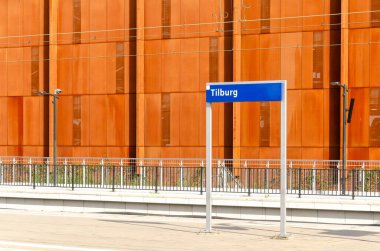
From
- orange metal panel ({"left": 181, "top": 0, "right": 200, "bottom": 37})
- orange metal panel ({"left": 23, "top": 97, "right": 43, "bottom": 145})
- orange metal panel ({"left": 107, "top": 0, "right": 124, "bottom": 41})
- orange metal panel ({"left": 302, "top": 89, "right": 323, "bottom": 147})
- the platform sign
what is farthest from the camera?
orange metal panel ({"left": 23, "top": 97, "right": 43, "bottom": 145})

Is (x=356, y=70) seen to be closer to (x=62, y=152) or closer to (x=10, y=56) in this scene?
(x=62, y=152)

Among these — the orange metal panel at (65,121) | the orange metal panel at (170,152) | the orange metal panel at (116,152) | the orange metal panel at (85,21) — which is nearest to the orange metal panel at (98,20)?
the orange metal panel at (85,21)

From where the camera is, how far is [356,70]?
3788cm

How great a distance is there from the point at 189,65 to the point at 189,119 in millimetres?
2905

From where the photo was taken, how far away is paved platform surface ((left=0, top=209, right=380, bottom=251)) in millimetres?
16672

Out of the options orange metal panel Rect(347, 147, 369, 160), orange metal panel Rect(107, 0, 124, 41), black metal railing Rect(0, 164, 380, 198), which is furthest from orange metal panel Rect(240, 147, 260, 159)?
orange metal panel Rect(107, 0, 124, 41)

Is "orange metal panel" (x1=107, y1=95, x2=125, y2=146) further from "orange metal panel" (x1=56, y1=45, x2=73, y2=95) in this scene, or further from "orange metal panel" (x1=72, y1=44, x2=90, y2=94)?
"orange metal panel" (x1=56, y1=45, x2=73, y2=95)

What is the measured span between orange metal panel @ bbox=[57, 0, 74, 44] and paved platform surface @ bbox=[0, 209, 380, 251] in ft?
68.7

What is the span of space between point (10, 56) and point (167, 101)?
10.3 metres

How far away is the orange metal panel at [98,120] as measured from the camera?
42594mm

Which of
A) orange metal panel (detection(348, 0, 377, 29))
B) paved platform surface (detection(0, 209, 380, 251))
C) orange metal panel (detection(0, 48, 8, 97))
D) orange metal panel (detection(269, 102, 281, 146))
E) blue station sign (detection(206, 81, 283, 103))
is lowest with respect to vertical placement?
paved platform surface (detection(0, 209, 380, 251))

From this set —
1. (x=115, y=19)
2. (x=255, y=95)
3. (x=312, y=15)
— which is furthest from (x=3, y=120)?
(x=255, y=95)

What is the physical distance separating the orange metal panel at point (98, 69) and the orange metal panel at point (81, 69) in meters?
0.29

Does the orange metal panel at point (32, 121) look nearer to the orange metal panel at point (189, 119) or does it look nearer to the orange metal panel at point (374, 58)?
the orange metal panel at point (189, 119)
